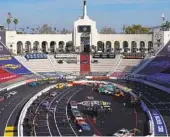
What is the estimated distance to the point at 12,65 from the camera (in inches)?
5079

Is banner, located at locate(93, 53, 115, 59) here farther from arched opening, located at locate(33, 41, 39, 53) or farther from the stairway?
arched opening, located at locate(33, 41, 39, 53)

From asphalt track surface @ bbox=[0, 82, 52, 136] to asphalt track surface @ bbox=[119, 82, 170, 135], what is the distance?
23.9m

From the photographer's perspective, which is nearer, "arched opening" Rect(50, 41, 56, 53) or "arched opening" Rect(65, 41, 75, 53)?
"arched opening" Rect(65, 41, 75, 53)

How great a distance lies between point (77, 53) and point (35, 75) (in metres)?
23.8

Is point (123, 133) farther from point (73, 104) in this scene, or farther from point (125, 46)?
point (125, 46)

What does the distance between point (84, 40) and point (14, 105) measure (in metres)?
73.3

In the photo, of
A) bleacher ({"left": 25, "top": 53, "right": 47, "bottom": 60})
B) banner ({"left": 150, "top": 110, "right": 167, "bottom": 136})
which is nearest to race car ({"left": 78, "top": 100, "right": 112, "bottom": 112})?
banner ({"left": 150, "top": 110, "right": 167, "bottom": 136})

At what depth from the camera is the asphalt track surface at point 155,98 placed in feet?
235

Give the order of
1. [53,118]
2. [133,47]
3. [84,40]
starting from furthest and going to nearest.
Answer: [133,47] → [84,40] → [53,118]

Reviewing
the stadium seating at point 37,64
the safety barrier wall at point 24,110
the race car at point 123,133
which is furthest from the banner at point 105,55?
the race car at point 123,133

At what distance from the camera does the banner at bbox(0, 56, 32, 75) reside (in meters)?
125

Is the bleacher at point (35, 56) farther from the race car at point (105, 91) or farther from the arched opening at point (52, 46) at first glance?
the race car at point (105, 91)

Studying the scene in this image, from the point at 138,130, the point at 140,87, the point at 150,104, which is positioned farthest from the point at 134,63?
the point at 138,130

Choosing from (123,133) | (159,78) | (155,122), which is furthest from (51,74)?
(123,133)
